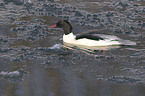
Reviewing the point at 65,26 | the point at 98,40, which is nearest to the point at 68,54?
the point at 98,40

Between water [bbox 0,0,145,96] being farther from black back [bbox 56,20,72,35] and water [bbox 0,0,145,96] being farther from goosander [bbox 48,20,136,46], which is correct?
→ black back [bbox 56,20,72,35]

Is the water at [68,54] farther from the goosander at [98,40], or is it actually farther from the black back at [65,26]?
the black back at [65,26]

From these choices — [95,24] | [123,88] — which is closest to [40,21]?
[95,24]

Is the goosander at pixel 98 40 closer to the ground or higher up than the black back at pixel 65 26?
closer to the ground

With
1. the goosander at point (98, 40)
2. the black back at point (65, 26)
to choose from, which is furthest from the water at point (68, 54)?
the black back at point (65, 26)

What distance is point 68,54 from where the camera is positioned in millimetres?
10000

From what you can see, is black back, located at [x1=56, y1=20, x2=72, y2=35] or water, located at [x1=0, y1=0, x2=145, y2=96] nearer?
water, located at [x1=0, y1=0, x2=145, y2=96]

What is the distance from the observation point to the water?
760 centimetres

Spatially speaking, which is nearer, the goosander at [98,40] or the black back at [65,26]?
the goosander at [98,40]

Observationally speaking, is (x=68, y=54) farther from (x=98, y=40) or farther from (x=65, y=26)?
(x=65, y=26)

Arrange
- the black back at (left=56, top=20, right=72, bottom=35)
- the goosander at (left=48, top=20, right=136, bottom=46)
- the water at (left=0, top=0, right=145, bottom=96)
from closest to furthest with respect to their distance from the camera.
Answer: the water at (left=0, top=0, right=145, bottom=96)
the goosander at (left=48, top=20, right=136, bottom=46)
the black back at (left=56, top=20, right=72, bottom=35)

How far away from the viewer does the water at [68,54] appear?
299 inches

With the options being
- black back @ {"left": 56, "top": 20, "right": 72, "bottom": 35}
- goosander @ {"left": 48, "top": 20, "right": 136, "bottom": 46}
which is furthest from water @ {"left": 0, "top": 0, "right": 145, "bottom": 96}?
black back @ {"left": 56, "top": 20, "right": 72, "bottom": 35}

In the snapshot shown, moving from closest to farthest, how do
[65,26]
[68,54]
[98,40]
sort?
[68,54] → [98,40] → [65,26]
